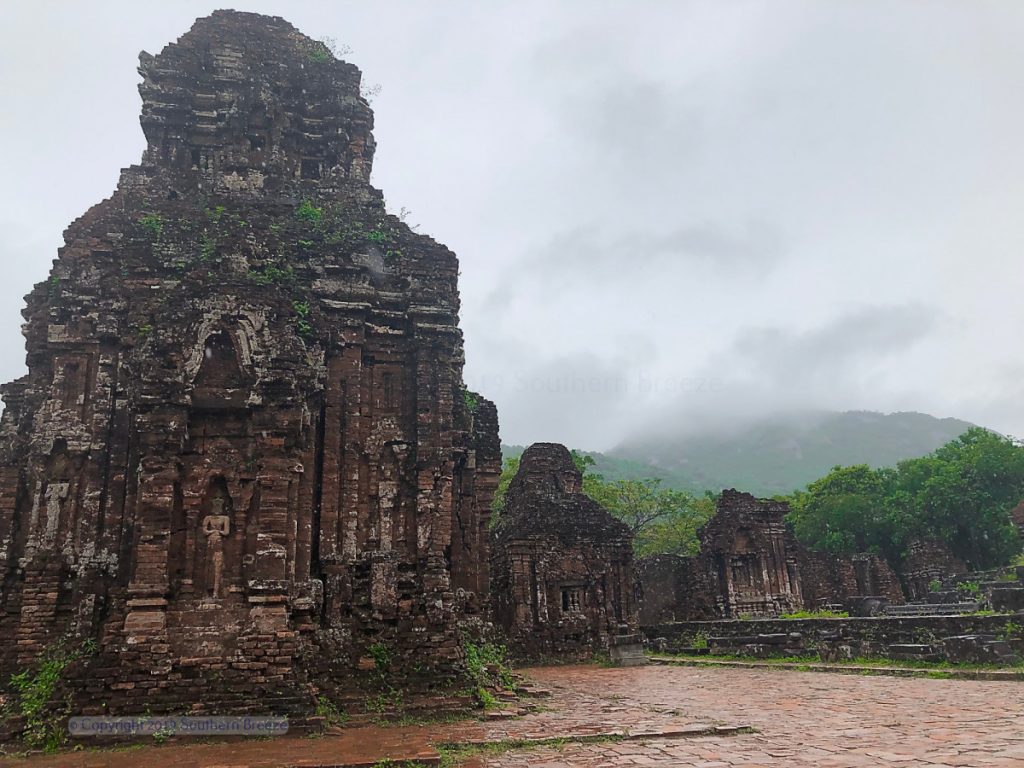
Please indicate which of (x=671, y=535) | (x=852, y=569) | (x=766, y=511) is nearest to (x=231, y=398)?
(x=766, y=511)

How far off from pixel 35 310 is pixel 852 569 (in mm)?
32228

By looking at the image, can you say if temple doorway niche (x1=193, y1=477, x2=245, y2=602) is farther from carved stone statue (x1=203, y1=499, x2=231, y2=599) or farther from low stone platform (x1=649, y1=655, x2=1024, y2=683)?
low stone platform (x1=649, y1=655, x2=1024, y2=683)

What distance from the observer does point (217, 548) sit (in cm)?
1027

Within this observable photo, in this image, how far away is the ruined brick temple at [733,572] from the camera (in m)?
29.8

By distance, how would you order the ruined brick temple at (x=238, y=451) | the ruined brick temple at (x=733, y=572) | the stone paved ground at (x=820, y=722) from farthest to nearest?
the ruined brick temple at (x=733, y=572)
the ruined brick temple at (x=238, y=451)
the stone paved ground at (x=820, y=722)

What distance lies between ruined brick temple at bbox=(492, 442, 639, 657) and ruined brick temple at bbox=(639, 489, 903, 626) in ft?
20.7

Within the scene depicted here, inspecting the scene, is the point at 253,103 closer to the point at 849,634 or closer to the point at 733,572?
the point at 849,634

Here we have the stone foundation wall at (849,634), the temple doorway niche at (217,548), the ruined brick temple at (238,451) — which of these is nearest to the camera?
the ruined brick temple at (238,451)

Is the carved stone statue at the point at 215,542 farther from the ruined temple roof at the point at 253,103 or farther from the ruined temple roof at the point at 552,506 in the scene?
the ruined temple roof at the point at 552,506

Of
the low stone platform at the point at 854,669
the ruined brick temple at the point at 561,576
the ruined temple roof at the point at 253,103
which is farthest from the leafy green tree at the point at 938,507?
the ruined temple roof at the point at 253,103

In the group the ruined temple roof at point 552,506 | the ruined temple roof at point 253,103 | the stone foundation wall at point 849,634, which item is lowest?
the stone foundation wall at point 849,634

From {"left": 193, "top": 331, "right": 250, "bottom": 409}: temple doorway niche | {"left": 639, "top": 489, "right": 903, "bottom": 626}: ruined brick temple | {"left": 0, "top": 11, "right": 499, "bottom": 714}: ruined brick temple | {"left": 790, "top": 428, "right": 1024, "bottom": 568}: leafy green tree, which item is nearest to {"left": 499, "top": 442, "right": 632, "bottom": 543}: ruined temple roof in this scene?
{"left": 639, "top": 489, "right": 903, "bottom": 626}: ruined brick temple

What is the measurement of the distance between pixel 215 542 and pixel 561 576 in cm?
1505

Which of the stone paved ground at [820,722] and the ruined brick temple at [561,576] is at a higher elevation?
the ruined brick temple at [561,576]
